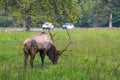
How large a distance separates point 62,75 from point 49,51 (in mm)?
3257

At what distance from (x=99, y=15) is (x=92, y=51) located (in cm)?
5321

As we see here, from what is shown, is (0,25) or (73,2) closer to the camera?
(73,2)

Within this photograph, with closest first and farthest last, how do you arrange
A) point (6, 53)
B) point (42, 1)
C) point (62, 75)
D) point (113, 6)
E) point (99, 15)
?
1. point (62, 75)
2. point (6, 53)
3. point (42, 1)
4. point (113, 6)
5. point (99, 15)

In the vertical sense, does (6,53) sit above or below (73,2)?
above

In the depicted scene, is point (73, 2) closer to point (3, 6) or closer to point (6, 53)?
point (3, 6)

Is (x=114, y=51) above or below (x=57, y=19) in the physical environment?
above

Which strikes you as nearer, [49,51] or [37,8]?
[49,51]

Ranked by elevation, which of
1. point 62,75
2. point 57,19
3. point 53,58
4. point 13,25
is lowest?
point 13,25

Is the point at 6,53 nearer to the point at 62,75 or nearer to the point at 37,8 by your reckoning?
the point at 62,75

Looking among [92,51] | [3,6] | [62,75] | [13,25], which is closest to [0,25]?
[13,25]

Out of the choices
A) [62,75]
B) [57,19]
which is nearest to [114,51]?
[62,75]

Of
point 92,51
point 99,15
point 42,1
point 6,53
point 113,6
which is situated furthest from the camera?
point 99,15

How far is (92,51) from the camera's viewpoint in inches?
706

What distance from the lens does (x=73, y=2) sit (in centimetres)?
4041
